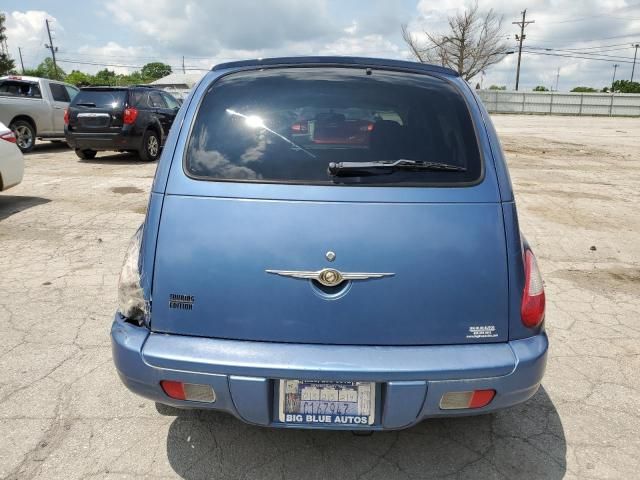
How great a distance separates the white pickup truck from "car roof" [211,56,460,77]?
11.6 m

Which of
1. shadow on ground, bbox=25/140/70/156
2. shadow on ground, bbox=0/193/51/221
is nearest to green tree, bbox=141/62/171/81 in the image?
shadow on ground, bbox=25/140/70/156

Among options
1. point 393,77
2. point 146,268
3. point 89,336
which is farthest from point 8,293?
point 393,77

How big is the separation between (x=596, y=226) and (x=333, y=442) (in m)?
5.41

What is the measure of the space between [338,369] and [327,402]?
17 cm

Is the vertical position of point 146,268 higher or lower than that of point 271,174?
lower

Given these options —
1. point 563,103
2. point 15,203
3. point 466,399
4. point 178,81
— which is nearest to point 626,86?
point 563,103

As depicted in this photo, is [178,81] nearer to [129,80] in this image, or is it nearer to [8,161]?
[129,80]

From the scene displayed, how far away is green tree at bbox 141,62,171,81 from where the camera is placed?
329 ft

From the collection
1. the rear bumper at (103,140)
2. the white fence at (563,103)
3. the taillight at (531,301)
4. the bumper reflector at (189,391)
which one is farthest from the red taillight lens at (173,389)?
the white fence at (563,103)

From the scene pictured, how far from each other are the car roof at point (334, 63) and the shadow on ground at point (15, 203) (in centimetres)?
528

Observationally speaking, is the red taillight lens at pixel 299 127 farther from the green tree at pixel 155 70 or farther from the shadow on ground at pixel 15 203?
the green tree at pixel 155 70

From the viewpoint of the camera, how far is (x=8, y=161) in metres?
6.38

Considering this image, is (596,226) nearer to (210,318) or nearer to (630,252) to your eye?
(630,252)

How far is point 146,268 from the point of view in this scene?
197 cm
